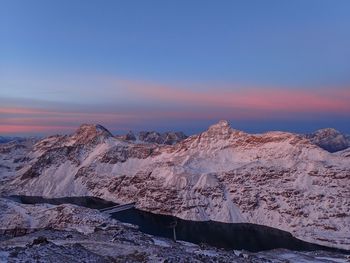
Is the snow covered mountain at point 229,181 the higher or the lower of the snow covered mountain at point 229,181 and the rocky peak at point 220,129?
the lower

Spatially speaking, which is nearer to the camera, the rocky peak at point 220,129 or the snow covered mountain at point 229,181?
the snow covered mountain at point 229,181

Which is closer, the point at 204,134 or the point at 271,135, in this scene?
the point at 271,135

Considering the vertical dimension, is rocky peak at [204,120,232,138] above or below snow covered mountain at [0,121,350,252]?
above

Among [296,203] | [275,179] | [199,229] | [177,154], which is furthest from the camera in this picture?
[177,154]

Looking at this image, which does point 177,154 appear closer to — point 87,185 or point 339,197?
point 87,185

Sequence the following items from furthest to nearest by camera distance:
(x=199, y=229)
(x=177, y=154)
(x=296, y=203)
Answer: (x=177, y=154), (x=296, y=203), (x=199, y=229)

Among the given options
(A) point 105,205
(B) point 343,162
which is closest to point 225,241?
(B) point 343,162

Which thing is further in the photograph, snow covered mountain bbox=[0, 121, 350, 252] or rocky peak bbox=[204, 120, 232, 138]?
rocky peak bbox=[204, 120, 232, 138]

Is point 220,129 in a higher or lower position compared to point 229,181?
higher
